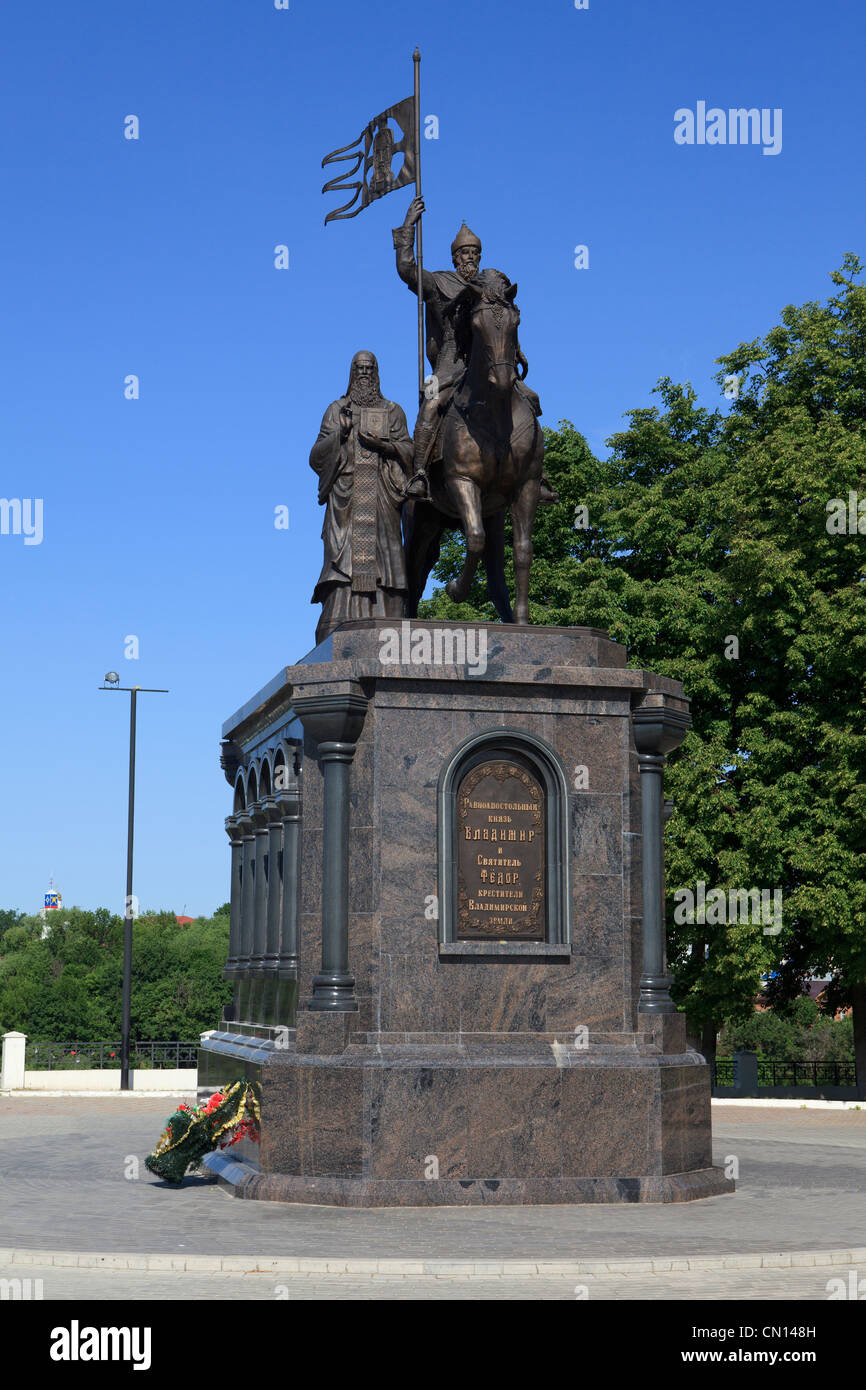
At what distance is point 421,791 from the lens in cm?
1416

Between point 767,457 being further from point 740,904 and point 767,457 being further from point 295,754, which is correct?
point 295,754

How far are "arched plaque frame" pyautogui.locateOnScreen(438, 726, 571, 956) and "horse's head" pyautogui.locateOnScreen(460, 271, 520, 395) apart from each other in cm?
299

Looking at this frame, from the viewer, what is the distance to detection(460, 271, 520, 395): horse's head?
14.0m

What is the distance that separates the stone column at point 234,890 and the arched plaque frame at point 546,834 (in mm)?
5368

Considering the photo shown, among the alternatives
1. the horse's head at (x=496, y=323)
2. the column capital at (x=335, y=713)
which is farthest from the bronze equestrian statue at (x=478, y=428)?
the column capital at (x=335, y=713)

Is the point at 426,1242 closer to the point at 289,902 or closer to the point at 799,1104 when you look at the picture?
the point at 289,902

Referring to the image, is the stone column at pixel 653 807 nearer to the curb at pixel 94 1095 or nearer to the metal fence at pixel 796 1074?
the curb at pixel 94 1095

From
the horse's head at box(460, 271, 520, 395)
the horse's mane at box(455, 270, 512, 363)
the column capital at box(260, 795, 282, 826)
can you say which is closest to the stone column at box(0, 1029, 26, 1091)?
the column capital at box(260, 795, 282, 826)

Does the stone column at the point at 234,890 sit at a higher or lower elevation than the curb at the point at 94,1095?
higher

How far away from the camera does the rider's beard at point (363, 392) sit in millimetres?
17703

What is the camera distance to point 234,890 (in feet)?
65.0

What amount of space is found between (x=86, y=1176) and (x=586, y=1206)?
5176 millimetres

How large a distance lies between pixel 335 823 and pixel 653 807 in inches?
114
